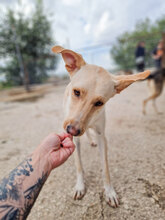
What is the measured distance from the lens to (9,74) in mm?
13609

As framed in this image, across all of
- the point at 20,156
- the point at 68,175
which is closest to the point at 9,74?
the point at 20,156

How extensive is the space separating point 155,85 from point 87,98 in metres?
3.60

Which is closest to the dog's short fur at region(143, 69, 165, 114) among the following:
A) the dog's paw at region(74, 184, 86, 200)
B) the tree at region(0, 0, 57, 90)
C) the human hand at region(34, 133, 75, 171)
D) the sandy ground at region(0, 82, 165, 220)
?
the sandy ground at region(0, 82, 165, 220)

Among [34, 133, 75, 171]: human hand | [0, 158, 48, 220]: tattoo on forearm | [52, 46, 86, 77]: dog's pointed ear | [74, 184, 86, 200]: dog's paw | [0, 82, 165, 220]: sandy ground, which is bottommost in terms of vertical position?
[0, 82, 165, 220]: sandy ground

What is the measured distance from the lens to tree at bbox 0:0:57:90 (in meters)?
12.2

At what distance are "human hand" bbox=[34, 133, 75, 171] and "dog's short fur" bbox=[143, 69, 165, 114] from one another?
3.40 metres

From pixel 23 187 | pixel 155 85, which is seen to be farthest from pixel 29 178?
pixel 155 85

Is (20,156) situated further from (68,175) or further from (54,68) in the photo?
(54,68)

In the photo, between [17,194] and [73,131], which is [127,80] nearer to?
[73,131]

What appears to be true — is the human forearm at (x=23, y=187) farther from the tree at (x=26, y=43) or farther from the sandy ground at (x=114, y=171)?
the tree at (x=26, y=43)

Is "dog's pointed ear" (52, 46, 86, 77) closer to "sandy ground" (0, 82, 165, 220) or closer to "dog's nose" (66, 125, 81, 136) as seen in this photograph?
"dog's nose" (66, 125, 81, 136)

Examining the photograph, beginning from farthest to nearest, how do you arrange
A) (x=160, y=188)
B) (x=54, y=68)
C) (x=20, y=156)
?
(x=54, y=68), (x=20, y=156), (x=160, y=188)

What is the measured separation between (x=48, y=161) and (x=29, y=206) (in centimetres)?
32

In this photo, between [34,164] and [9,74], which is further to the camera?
[9,74]
